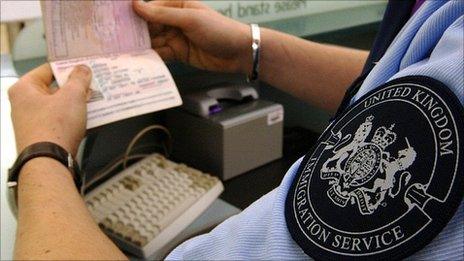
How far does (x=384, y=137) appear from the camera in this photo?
12.8 inches

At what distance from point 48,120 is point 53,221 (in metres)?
0.18

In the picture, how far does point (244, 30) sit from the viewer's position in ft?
2.95

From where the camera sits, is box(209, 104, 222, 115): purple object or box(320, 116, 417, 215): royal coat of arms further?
box(209, 104, 222, 115): purple object

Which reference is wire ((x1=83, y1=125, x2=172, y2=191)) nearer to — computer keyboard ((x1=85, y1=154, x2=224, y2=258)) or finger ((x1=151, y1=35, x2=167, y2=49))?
computer keyboard ((x1=85, y1=154, x2=224, y2=258))

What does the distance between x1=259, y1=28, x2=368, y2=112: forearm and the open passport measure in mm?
214

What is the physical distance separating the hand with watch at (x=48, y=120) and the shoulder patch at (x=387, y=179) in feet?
1.28

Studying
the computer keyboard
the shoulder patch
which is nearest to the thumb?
the computer keyboard

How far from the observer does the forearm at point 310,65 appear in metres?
0.89

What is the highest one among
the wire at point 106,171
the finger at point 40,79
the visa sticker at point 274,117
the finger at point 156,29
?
the finger at point 156,29

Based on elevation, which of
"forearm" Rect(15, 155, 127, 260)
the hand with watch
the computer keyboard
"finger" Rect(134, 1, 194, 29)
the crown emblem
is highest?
the crown emblem

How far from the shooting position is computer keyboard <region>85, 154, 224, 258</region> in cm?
78

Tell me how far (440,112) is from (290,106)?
1.00 meters

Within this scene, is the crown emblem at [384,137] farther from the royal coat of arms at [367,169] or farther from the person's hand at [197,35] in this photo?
the person's hand at [197,35]

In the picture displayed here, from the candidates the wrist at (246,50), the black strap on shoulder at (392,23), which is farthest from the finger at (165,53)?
the black strap on shoulder at (392,23)
